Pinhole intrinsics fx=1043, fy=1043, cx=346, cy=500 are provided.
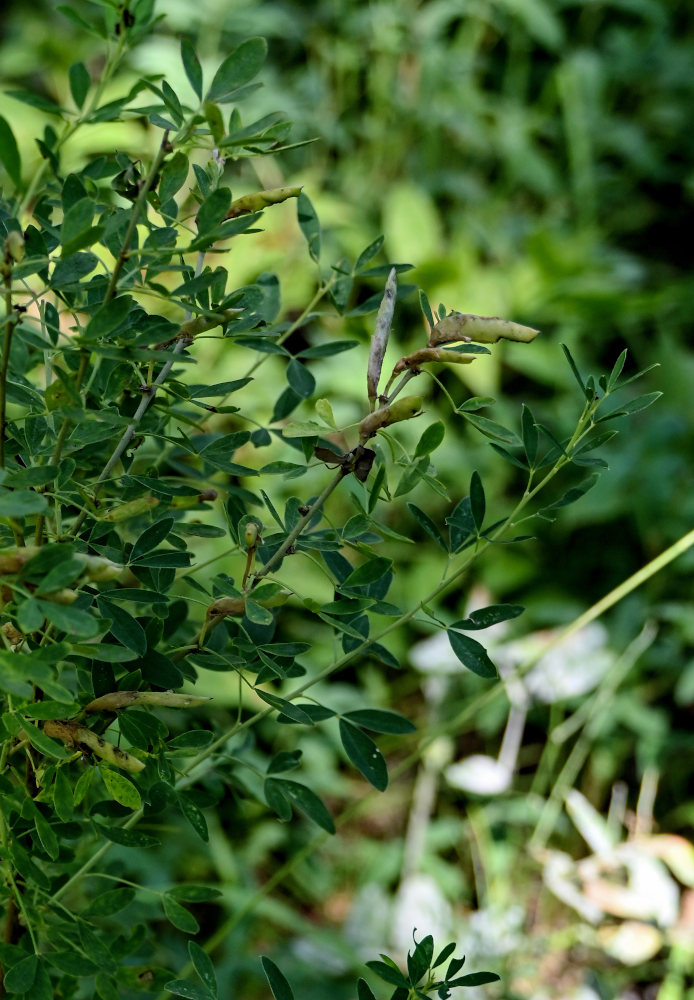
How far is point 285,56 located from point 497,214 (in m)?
0.71

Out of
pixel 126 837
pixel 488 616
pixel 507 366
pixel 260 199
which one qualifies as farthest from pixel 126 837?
pixel 507 366

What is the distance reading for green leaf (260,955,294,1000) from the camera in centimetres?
51

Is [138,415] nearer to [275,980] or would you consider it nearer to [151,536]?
[151,536]

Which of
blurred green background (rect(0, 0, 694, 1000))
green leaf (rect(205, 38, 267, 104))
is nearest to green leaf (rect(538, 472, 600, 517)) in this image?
green leaf (rect(205, 38, 267, 104))

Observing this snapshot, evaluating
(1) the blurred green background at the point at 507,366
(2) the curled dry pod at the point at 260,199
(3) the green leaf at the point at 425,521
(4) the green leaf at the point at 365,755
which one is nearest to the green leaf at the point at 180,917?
(4) the green leaf at the point at 365,755

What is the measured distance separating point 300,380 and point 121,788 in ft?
0.91

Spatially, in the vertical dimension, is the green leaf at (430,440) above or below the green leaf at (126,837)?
above

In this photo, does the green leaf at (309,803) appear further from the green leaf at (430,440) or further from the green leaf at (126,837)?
the green leaf at (430,440)

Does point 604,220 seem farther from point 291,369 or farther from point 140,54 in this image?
point 291,369

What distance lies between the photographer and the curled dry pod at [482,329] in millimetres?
435

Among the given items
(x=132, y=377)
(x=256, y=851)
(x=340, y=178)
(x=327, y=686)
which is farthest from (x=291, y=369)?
(x=340, y=178)

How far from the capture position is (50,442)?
1.80ft

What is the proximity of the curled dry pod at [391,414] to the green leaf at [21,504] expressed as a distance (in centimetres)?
13

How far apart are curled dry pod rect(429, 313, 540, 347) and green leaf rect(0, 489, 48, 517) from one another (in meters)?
0.18
